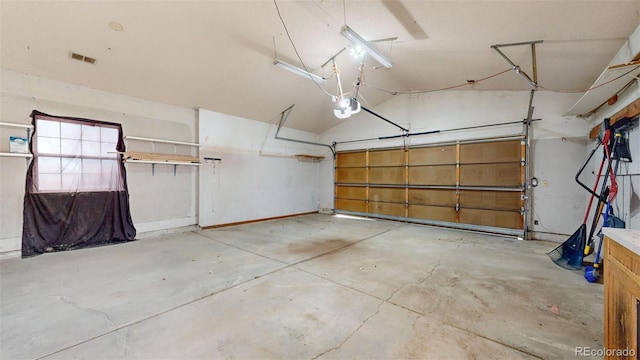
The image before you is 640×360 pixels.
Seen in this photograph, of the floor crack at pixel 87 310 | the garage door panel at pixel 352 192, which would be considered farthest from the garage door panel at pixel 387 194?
the floor crack at pixel 87 310

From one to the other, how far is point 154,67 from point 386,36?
398 cm

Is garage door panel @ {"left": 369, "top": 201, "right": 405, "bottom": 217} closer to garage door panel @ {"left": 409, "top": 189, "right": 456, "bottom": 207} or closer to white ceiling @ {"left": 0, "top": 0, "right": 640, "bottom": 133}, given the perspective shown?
garage door panel @ {"left": 409, "top": 189, "right": 456, "bottom": 207}

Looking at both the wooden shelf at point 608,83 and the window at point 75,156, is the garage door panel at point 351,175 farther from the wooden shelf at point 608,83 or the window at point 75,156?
the window at point 75,156

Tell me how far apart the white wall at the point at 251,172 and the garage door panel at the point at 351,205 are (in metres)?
1.00

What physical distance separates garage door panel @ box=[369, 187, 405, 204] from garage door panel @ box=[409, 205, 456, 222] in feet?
1.41

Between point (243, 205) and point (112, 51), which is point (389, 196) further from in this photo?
point (112, 51)

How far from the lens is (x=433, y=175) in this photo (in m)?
6.41

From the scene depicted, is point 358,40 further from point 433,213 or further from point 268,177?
point 268,177

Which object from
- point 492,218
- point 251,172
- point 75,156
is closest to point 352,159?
point 251,172

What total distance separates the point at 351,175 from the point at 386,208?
1.60 metres

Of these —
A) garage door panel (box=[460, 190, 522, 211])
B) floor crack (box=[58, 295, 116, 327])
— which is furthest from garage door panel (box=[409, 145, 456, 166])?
floor crack (box=[58, 295, 116, 327])

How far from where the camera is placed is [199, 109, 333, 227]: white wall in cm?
605

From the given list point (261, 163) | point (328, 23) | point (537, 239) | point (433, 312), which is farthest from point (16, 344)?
point (537, 239)

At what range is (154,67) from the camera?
4.26 metres
